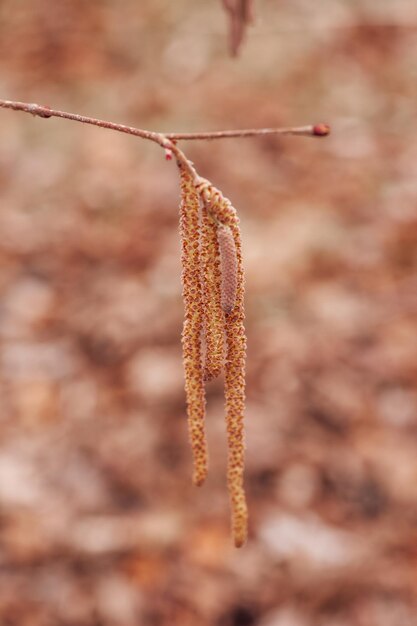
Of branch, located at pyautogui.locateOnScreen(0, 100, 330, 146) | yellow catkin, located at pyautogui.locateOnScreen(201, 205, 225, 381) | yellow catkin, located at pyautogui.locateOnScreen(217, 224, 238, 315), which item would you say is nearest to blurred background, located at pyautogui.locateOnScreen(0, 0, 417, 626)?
yellow catkin, located at pyautogui.locateOnScreen(201, 205, 225, 381)

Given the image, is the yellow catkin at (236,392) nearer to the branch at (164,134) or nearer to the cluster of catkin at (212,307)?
the cluster of catkin at (212,307)

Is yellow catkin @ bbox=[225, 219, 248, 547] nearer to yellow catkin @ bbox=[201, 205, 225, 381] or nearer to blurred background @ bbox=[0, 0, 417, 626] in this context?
yellow catkin @ bbox=[201, 205, 225, 381]

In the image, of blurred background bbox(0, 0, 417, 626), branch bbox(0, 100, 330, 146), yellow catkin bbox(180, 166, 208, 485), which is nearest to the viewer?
branch bbox(0, 100, 330, 146)

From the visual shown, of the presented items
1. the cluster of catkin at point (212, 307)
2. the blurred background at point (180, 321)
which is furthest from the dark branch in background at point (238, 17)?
the blurred background at point (180, 321)

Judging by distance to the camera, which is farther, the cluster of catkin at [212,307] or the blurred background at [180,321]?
the blurred background at [180,321]

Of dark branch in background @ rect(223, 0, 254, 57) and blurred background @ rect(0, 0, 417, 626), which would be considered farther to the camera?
blurred background @ rect(0, 0, 417, 626)
